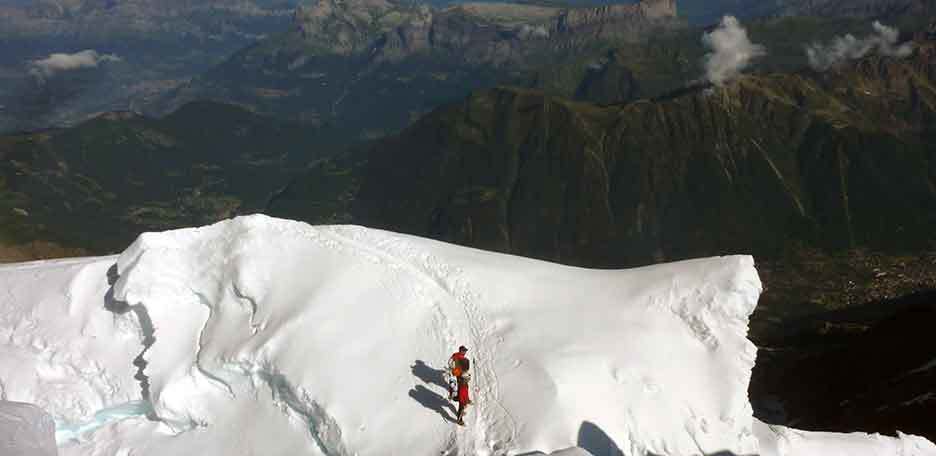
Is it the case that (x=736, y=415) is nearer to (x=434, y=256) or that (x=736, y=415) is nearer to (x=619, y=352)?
Result: (x=619, y=352)

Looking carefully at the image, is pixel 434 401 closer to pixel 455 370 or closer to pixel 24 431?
pixel 455 370

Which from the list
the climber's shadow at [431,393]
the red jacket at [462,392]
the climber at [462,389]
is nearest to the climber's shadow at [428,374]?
the climber's shadow at [431,393]

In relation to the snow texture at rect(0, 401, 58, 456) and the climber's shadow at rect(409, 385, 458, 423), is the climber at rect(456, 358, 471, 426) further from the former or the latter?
the snow texture at rect(0, 401, 58, 456)

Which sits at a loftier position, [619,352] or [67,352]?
[619,352]

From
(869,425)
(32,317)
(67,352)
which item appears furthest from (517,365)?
(869,425)

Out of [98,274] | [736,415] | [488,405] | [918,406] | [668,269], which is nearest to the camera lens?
[488,405]

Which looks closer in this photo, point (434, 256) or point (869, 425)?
point (434, 256)

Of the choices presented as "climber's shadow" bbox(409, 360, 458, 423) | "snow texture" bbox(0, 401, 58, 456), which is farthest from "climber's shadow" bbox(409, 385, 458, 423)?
"snow texture" bbox(0, 401, 58, 456)
